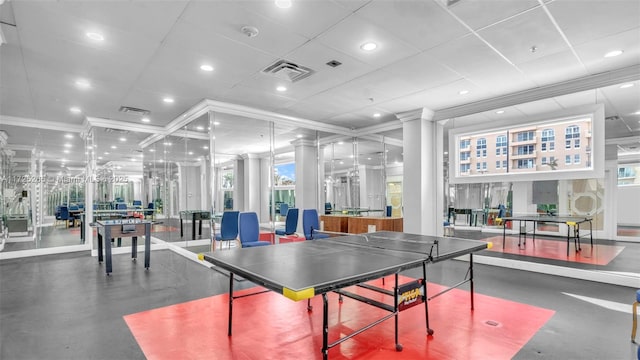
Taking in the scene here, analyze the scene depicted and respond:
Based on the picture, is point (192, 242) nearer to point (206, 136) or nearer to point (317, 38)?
point (206, 136)

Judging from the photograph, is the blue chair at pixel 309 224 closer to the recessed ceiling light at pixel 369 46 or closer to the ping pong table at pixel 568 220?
the recessed ceiling light at pixel 369 46

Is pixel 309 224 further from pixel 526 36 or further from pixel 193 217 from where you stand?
pixel 526 36

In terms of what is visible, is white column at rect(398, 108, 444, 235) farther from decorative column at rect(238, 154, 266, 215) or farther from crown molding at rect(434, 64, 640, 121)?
decorative column at rect(238, 154, 266, 215)

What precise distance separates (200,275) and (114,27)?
3.84 meters

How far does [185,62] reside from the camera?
4.34 m

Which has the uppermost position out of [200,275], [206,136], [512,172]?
[206,136]

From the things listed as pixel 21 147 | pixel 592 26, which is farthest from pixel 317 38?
pixel 21 147

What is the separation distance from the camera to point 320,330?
325 centimetres

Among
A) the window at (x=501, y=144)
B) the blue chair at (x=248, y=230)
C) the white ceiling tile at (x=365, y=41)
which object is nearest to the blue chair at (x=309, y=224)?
the blue chair at (x=248, y=230)

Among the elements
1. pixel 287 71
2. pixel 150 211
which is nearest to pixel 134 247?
pixel 150 211

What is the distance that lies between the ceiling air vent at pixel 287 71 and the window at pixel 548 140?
14.3 ft

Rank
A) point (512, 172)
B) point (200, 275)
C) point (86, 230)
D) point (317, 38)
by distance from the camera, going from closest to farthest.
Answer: point (317, 38) < point (200, 275) < point (512, 172) < point (86, 230)

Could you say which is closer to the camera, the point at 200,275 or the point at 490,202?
the point at 200,275

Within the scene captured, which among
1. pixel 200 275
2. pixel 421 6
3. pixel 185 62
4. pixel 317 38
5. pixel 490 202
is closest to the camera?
pixel 421 6
